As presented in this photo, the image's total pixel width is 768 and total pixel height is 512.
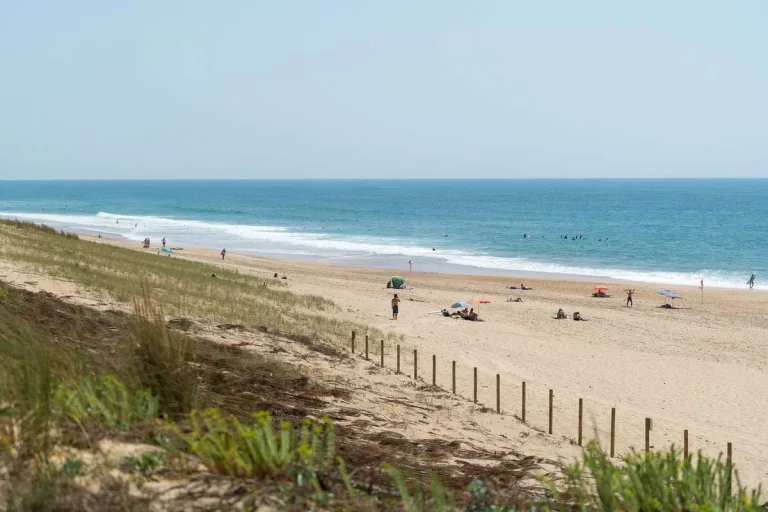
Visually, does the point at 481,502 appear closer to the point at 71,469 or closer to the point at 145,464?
the point at 145,464

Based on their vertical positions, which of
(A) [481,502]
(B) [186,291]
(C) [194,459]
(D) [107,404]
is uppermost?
(D) [107,404]

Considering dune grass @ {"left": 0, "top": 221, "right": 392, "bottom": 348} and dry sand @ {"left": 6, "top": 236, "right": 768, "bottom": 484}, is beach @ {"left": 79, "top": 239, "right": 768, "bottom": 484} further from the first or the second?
dune grass @ {"left": 0, "top": 221, "right": 392, "bottom": 348}

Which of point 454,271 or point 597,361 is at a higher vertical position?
point 597,361

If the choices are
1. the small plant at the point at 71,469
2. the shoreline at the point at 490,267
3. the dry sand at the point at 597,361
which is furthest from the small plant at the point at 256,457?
the shoreline at the point at 490,267

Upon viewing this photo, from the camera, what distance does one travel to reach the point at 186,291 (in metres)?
22.5

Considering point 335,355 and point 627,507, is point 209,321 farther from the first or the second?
point 627,507

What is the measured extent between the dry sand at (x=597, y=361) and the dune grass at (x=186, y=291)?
1.99m

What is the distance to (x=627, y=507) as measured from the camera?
4.68m

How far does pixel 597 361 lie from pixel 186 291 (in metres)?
12.4

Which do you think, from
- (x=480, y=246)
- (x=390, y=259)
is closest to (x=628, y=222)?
(x=480, y=246)

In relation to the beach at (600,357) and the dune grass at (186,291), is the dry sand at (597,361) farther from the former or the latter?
the dune grass at (186,291)

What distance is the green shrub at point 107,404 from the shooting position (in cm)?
537

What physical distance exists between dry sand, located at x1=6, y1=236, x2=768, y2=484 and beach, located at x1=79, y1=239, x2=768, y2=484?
0.16ft

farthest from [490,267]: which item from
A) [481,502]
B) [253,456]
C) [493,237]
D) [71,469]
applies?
[71,469]
